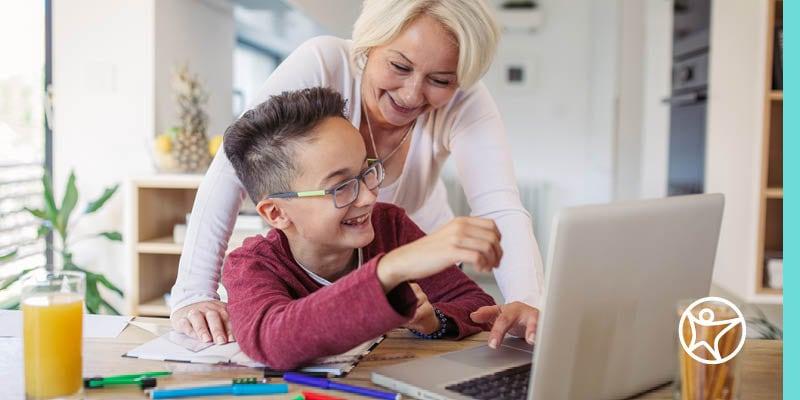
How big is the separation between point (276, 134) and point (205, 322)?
0.99ft

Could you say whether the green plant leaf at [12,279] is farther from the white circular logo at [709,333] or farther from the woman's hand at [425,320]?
the white circular logo at [709,333]

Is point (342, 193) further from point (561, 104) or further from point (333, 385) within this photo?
point (561, 104)

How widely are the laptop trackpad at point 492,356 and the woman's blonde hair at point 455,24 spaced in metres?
0.55

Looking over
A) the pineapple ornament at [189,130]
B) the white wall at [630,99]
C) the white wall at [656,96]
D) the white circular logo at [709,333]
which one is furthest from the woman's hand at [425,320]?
the white wall at [630,99]

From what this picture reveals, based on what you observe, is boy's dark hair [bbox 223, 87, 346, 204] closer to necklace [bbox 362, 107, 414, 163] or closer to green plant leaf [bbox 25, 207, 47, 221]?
necklace [bbox 362, 107, 414, 163]

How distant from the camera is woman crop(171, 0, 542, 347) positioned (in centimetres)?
140

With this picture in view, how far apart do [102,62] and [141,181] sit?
0.58 meters

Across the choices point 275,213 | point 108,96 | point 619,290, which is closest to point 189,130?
point 108,96

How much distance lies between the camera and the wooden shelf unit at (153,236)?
2.98 m

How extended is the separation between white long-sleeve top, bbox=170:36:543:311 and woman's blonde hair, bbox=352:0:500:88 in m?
0.16

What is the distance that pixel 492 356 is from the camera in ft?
3.51

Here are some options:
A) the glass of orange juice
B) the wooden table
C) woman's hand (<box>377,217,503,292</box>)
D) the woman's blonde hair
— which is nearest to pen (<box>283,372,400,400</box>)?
the wooden table

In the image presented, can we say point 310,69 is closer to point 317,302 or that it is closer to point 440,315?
point 440,315

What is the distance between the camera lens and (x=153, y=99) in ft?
10.4
